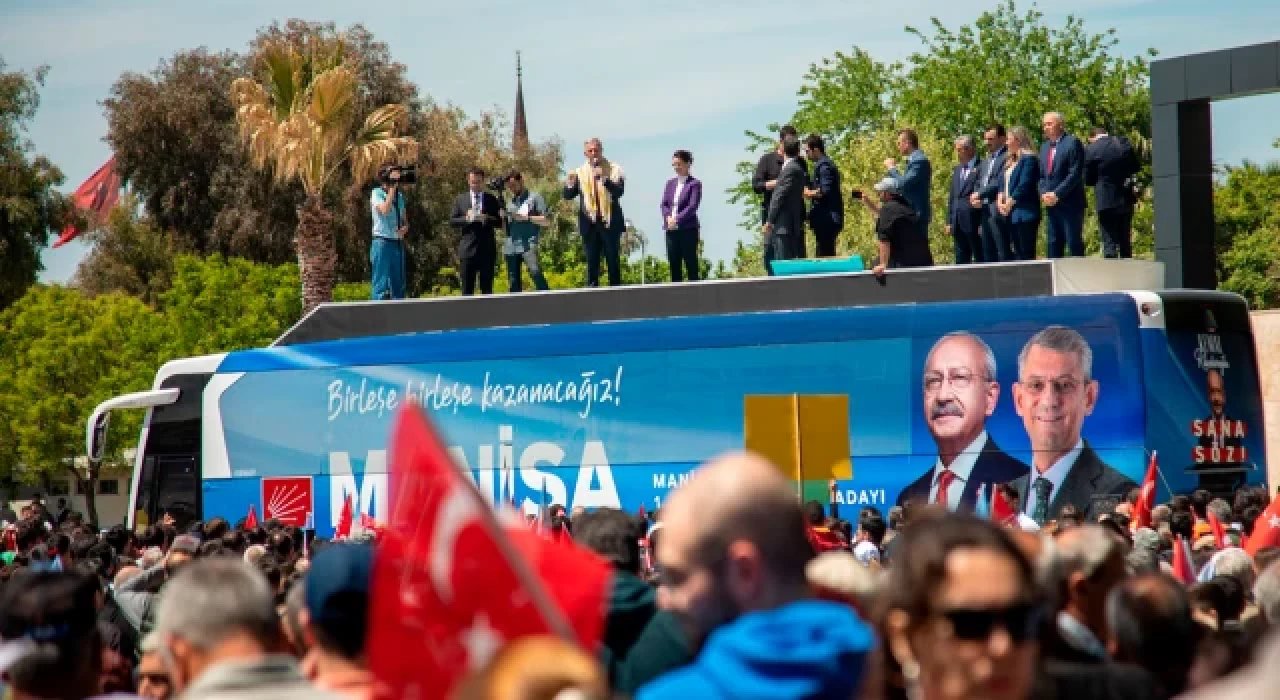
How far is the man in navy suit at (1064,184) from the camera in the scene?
19297 mm

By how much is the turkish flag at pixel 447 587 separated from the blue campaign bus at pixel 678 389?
12443 millimetres

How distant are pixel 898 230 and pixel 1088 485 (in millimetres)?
3814

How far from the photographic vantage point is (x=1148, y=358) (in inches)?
685

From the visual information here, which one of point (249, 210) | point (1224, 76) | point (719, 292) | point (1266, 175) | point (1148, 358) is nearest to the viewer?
point (1148, 358)

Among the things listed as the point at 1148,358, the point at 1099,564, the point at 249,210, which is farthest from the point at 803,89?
the point at 1099,564

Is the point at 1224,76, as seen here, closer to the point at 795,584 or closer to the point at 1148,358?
the point at 1148,358

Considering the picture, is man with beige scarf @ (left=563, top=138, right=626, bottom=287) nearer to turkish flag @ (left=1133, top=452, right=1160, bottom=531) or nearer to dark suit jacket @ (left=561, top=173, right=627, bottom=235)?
dark suit jacket @ (left=561, top=173, right=627, bottom=235)

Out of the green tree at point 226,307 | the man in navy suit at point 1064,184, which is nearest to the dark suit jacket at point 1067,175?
the man in navy suit at point 1064,184

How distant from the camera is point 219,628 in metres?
4.06

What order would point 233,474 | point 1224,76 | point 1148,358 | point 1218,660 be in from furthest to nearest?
1. point 233,474
2. point 1224,76
3. point 1148,358
4. point 1218,660

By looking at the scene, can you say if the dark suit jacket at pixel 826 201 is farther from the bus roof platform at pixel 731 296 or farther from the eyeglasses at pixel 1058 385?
the eyeglasses at pixel 1058 385

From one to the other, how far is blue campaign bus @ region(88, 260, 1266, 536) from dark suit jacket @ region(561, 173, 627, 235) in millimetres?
1857

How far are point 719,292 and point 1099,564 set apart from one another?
1517 cm

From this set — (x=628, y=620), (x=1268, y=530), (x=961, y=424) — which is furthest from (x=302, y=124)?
(x=628, y=620)
